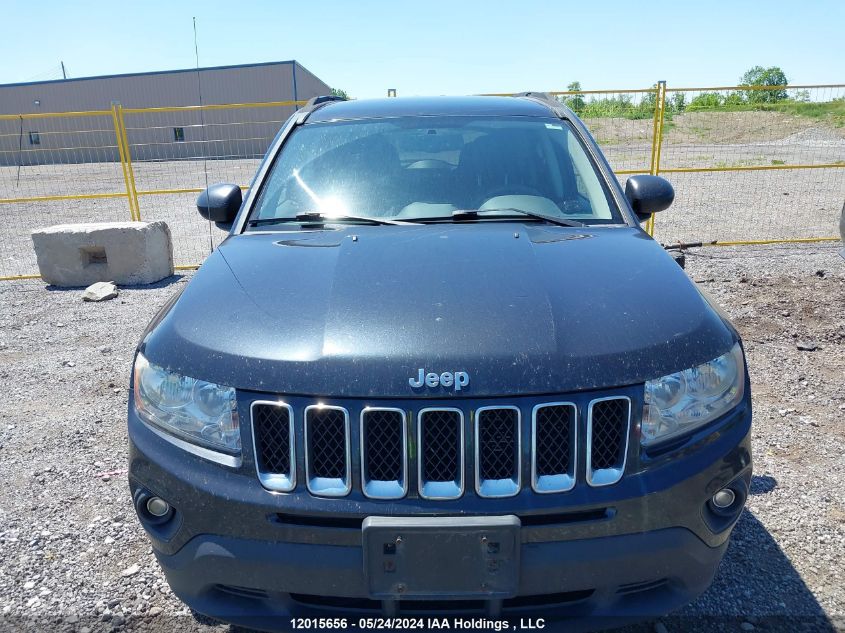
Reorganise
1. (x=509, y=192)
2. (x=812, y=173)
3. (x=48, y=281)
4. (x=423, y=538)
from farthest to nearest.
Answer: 1. (x=812, y=173)
2. (x=48, y=281)
3. (x=509, y=192)
4. (x=423, y=538)

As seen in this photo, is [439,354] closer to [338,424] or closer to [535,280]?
[338,424]

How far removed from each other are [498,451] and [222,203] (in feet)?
7.21

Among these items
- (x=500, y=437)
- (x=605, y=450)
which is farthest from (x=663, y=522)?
(x=500, y=437)

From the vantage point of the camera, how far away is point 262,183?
3160 mm

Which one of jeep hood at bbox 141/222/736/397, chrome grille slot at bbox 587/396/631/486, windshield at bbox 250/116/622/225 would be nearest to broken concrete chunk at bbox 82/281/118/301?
windshield at bbox 250/116/622/225

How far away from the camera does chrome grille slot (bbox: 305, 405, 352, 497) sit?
1.76m

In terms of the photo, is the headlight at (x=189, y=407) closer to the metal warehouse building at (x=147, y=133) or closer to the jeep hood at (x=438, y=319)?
the jeep hood at (x=438, y=319)

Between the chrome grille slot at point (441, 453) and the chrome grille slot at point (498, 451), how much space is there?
5 centimetres

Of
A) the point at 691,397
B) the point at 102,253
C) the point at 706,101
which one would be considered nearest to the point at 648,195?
the point at 691,397

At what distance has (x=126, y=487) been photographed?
11.3 feet

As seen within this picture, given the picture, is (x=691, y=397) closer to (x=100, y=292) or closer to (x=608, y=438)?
(x=608, y=438)

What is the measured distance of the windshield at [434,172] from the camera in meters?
2.99

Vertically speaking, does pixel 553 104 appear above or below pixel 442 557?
above

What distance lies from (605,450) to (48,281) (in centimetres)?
824
